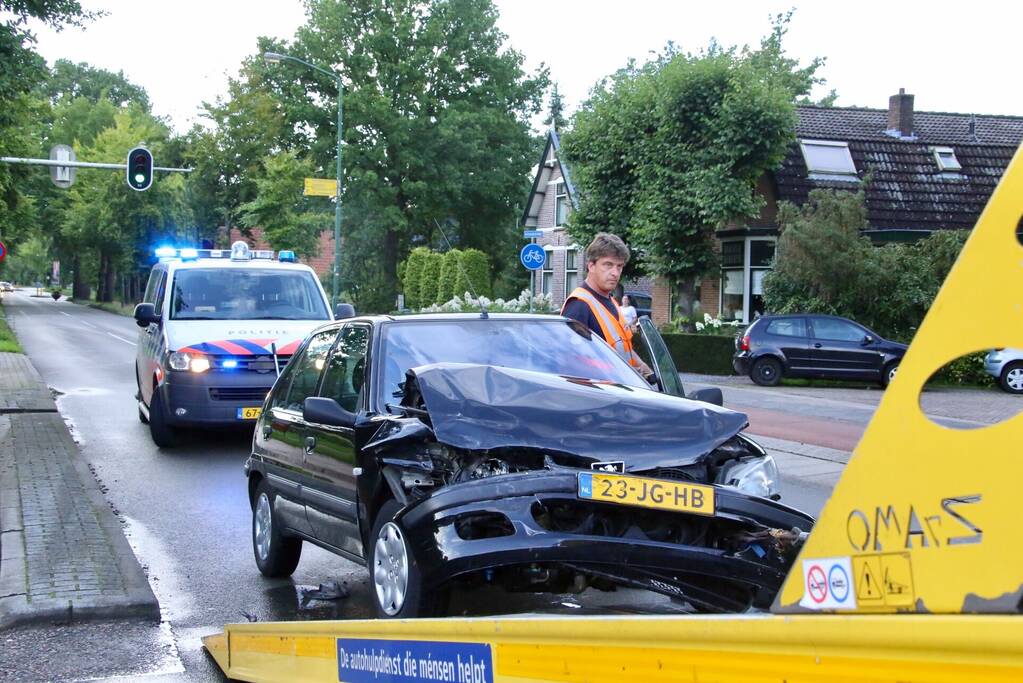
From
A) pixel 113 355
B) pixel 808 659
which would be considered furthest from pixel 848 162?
pixel 808 659

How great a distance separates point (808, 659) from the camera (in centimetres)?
185

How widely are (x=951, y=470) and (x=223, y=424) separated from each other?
36.2 ft

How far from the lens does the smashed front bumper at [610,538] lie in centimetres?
398

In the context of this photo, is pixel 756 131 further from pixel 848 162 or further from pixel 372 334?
pixel 372 334

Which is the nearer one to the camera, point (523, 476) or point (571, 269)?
point (523, 476)

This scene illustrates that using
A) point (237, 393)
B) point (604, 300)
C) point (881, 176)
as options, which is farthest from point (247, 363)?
point (881, 176)

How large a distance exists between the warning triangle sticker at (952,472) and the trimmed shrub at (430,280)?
1823 inches

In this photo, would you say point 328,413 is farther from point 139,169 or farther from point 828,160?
point 828,160

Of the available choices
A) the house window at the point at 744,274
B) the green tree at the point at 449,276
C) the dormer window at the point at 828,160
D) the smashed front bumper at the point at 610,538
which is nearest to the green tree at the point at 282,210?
the green tree at the point at 449,276

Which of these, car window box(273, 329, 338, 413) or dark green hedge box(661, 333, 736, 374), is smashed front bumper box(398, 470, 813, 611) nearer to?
car window box(273, 329, 338, 413)

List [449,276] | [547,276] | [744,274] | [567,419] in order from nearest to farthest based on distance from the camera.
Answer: [567,419] < [744,274] < [449,276] < [547,276]

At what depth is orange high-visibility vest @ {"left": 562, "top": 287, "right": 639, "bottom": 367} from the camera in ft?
21.8

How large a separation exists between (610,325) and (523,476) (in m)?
2.65

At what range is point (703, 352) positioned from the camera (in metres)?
27.5
